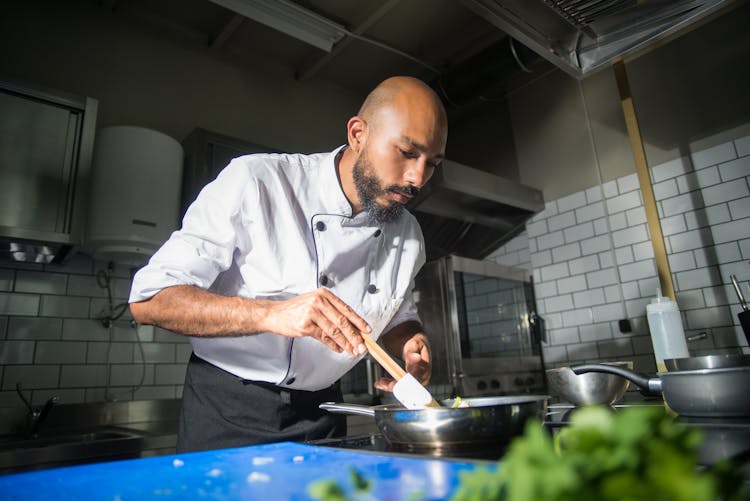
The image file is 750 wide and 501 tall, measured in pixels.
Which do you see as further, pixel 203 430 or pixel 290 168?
pixel 290 168

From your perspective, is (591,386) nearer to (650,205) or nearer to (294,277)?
(294,277)

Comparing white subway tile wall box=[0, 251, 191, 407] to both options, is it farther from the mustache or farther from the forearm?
the mustache

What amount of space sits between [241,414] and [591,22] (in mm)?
1628

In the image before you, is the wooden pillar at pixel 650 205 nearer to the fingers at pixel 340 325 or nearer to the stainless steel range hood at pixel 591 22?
the stainless steel range hood at pixel 591 22

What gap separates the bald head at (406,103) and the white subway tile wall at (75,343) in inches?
66.9

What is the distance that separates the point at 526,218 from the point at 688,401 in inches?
103

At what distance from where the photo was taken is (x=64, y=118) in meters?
2.16

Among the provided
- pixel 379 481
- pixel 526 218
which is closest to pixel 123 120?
pixel 526 218

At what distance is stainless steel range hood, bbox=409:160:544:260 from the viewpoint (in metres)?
2.82

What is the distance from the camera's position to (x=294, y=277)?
127cm

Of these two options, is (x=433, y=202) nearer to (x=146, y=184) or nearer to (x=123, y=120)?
(x=146, y=184)

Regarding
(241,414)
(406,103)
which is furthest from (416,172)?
(241,414)

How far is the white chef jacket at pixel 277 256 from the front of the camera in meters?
1.12

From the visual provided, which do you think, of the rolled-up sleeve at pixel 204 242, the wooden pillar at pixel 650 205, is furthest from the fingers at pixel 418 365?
the wooden pillar at pixel 650 205
